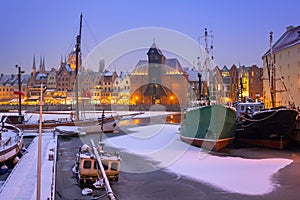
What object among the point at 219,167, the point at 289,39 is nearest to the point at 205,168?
the point at 219,167

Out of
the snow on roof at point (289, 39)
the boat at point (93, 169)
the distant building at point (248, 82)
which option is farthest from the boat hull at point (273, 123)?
the distant building at point (248, 82)

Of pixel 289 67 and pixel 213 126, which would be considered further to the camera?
pixel 289 67

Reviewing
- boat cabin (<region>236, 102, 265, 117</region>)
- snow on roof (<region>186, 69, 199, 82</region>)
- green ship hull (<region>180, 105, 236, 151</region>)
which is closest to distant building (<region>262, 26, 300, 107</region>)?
boat cabin (<region>236, 102, 265, 117</region>)

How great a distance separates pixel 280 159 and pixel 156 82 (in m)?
77.3

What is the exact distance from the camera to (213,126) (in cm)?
2612

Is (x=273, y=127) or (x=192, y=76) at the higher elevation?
(x=192, y=76)

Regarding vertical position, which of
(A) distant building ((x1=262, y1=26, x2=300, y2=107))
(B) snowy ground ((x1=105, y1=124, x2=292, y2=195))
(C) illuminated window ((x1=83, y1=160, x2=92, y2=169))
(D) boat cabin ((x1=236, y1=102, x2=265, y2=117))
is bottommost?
(B) snowy ground ((x1=105, y1=124, x2=292, y2=195))

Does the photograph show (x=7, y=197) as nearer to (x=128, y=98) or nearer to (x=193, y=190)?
(x=193, y=190)

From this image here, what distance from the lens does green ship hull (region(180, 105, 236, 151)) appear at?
A: 85.1ft

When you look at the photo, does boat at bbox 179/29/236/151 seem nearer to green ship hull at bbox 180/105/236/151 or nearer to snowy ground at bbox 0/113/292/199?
green ship hull at bbox 180/105/236/151

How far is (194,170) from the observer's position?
724 inches

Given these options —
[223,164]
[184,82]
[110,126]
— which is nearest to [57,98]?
[184,82]

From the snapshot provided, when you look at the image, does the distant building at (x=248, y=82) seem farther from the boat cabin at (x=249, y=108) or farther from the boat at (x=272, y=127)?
the boat at (x=272, y=127)

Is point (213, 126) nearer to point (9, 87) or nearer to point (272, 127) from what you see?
point (272, 127)
